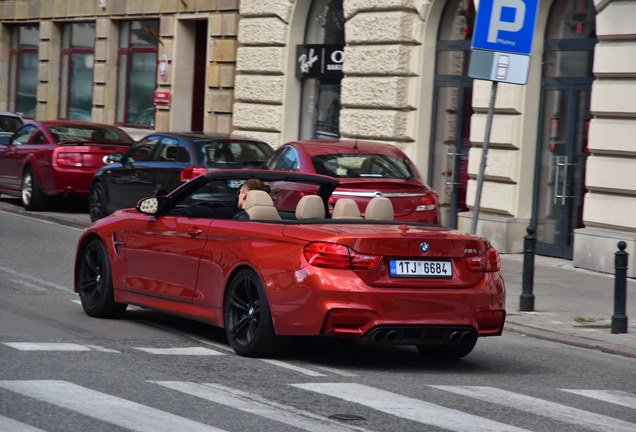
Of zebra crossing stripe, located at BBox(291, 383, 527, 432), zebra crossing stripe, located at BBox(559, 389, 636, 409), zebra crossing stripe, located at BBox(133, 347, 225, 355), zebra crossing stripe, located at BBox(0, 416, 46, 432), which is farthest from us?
zebra crossing stripe, located at BBox(133, 347, 225, 355)

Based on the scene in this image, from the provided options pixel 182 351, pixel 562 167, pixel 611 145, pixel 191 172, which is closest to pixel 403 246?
pixel 182 351

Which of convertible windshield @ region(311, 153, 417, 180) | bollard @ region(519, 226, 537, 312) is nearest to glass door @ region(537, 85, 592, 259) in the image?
convertible windshield @ region(311, 153, 417, 180)

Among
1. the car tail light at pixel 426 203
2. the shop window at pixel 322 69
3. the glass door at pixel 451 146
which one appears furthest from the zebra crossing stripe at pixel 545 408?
the shop window at pixel 322 69

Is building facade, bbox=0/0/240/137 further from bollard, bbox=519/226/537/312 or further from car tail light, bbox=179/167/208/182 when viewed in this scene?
bollard, bbox=519/226/537/312

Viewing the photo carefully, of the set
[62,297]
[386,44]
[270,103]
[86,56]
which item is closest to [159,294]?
[62,297]

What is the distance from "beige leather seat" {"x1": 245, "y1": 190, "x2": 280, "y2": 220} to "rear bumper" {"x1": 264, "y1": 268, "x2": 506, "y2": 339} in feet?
2.51

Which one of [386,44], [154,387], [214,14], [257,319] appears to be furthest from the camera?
[214,14]

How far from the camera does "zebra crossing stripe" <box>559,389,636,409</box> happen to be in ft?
21.6

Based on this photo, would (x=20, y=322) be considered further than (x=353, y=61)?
No

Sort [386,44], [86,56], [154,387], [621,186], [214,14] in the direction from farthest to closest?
[86,56] < [214,14] < [386,44] < [621,186] < [154,387]

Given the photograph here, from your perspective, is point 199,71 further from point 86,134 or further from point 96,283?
point 96,283

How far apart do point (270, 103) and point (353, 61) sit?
9.96 feet

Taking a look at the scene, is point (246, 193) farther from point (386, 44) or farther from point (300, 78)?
point (300, 78)

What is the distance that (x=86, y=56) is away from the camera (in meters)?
29.3
